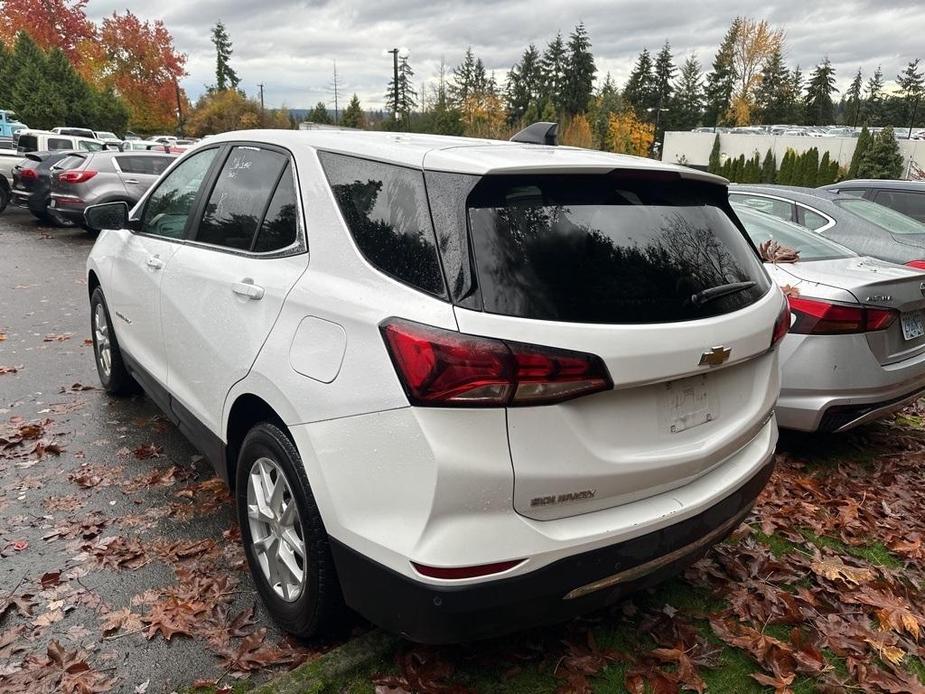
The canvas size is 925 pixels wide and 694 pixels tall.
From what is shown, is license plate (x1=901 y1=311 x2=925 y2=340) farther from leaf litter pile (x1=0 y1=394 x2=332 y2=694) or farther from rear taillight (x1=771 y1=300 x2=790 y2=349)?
leaf litter pile (x1=0 y1=394 x2=332 y2=694)

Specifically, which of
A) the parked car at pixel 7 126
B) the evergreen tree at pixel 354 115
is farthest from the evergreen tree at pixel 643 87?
the parked car at pixel 7 126

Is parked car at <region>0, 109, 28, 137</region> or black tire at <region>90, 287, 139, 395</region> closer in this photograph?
black tire at <region>90, 287, 139, 395</region>

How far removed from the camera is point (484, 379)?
1.88 meters

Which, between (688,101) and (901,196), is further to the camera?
Result: (688,101)

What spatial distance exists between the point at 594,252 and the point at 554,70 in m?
93.2

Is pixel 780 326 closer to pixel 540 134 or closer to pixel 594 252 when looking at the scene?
pixel 594 252

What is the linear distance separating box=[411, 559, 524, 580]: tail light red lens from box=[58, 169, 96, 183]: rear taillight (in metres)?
14.0

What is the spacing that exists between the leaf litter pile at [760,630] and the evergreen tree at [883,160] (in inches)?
1622

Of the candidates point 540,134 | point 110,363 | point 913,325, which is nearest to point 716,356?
point 540,134

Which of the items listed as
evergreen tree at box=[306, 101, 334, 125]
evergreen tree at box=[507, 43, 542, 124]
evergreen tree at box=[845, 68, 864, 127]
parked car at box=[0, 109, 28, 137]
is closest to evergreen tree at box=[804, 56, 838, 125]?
evergreen tree at box=[845, 68, 864, 127]

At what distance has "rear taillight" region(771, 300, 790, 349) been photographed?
2676 mm

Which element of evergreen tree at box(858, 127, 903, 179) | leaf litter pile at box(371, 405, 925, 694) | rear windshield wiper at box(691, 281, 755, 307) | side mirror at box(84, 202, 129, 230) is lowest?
leaf litter pile at box(371, 405, 925, 694)

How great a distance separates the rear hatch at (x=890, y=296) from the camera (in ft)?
12.8

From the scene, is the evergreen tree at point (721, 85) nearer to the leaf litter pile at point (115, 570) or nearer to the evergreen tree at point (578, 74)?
the evergreen tree at point (578, 74)
